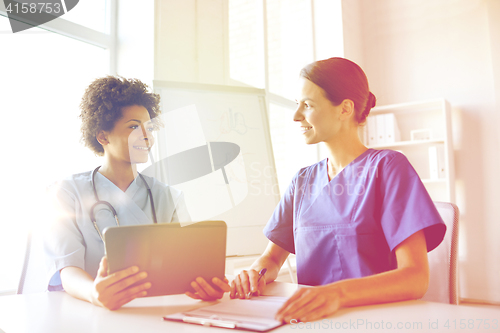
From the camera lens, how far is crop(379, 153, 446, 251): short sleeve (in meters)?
0.97

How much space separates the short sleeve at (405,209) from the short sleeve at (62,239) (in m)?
0.87

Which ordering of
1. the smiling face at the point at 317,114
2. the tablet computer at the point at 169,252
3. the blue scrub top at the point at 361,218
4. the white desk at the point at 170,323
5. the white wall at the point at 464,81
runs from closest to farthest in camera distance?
the white desk at the point at 170,323 → the tablet computer at the point at 169,252 → the blue scrub top at the point at 361,218 → the smiling face at the point at 317,114 → the white wall at the point at 464,81

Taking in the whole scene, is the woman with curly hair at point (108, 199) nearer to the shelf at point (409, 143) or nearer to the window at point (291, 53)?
the window at point (291, 53)

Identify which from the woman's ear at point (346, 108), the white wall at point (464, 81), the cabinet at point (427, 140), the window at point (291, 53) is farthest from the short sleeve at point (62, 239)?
the white wall at point (464, 81)

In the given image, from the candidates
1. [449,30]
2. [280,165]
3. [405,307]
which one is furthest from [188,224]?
[449,30]

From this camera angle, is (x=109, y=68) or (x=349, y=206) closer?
(x=349, y=206)

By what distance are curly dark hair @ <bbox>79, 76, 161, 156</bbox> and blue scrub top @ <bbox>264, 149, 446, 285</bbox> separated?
77cm

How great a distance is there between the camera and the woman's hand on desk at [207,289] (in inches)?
34.3

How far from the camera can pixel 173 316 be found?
75 cm

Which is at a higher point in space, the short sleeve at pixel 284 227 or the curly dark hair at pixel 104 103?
the curly dark hair at pixel 104 103

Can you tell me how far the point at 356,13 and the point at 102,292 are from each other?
149 inches

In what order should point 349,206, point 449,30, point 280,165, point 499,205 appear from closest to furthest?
point 349,206 → point 499,205 → point 449,30 → point 280,165

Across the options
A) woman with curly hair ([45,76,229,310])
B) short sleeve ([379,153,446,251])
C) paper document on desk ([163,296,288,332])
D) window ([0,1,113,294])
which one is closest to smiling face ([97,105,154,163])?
woman with curly hair ([45,76,229,310])

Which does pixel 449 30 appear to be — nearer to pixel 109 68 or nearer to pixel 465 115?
pixel 465 115
